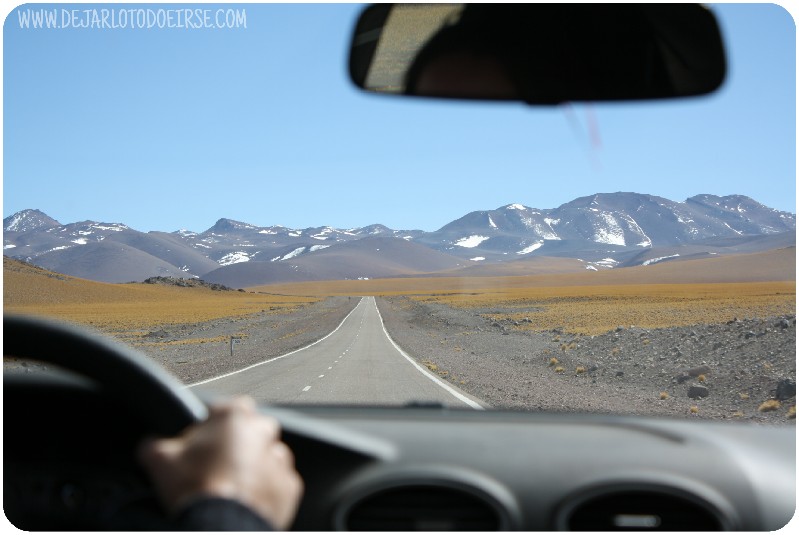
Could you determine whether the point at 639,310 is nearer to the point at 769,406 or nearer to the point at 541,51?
the point at 769,406

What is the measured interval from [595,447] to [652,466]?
253 millimetres

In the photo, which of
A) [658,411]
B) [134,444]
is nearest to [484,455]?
[134,444]

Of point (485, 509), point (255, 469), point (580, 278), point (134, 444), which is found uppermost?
point (255, 469)

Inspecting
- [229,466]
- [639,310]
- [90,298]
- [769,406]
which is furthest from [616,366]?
[90,298]

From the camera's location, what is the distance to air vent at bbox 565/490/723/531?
284 cm

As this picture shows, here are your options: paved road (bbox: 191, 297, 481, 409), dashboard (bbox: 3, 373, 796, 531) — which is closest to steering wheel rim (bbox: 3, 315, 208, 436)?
dashboard (bbox: 3, 373, 796, 531)

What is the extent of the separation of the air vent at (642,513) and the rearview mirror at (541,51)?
145cm

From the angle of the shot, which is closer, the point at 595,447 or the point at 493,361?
the point at 595,447

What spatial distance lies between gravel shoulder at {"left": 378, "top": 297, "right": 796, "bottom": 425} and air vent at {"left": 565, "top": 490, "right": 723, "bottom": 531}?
730 centimetres

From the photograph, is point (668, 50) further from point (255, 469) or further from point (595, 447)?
point (255, 469)

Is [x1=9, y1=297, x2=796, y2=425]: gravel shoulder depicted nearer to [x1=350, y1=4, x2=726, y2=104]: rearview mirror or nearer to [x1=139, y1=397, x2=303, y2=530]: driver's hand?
[x1=350, y1=4, x2=726, y2=104]: rearview mirror

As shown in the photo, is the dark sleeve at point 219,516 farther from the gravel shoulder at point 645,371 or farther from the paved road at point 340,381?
the gravel shoulder at point 645,371

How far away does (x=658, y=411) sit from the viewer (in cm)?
1102

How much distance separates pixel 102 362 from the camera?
82.4 inches
